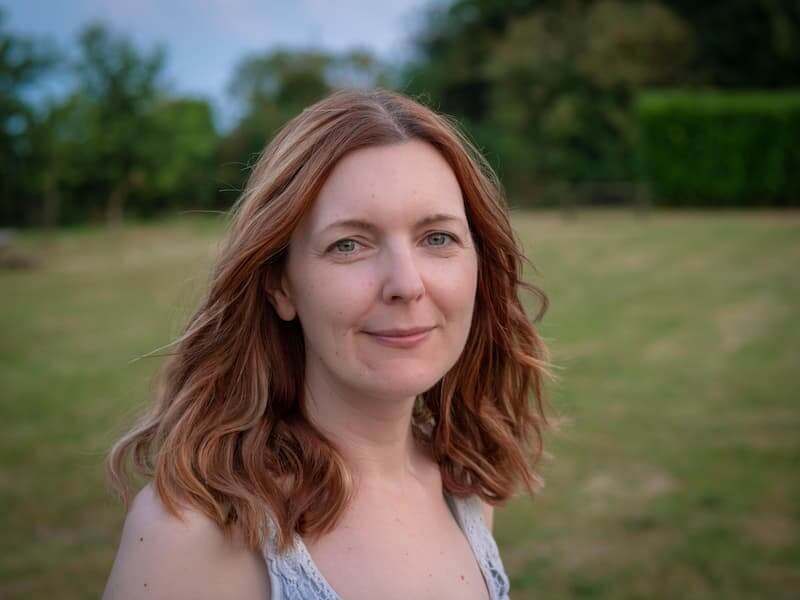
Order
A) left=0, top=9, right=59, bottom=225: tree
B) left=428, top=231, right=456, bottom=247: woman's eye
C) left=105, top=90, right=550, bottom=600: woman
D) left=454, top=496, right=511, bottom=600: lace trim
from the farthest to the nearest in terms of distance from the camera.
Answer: left=0, top=9, right=59, bottom=225: tree → left=454, top=496, right=511, bottom=600: lace trim → left=428, top=231, right=456, bottom=247: woman's eye → left=105, top=90, right=550, bottom=600: woman

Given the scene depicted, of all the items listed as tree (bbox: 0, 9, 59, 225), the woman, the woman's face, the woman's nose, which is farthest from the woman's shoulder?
tree (bbox: 0, 9, 59, 225)

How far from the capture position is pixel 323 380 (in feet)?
5.38

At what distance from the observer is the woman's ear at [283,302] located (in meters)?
1.62

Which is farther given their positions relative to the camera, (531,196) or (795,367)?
(531,196)

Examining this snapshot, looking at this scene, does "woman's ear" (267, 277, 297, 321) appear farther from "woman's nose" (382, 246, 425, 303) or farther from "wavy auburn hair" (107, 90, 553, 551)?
"woman's nose" (382, 246, 425, 303)

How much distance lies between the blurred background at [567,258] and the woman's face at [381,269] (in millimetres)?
525

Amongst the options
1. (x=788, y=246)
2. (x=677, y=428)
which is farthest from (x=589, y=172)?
(x=677, y=428)

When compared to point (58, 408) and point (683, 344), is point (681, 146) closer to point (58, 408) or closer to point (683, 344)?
point (683, 344)

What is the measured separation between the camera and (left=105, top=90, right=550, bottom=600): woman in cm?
141

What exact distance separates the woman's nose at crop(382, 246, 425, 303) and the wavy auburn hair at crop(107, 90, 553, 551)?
20 centimetres

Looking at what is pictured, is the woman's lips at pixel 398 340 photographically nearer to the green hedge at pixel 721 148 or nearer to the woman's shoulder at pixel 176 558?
the woman's shoulder at pixel 176 558

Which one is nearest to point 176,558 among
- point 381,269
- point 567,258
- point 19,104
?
point 381,269

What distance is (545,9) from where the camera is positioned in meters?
34.4

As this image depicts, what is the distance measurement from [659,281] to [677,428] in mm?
6736
